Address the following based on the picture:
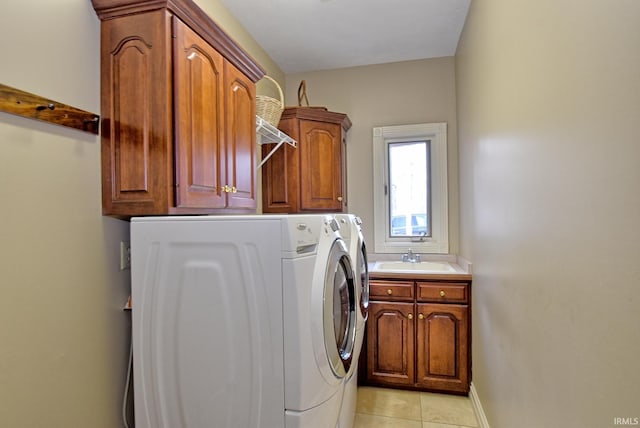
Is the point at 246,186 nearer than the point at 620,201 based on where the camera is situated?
No

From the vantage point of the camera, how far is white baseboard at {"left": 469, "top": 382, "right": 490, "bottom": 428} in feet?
6.50

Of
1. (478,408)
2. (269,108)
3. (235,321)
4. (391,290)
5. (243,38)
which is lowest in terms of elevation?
(478,408)

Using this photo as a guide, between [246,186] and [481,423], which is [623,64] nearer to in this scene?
[246,186]

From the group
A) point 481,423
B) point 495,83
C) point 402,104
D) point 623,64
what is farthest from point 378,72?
point 481,423

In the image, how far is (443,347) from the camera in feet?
8.00

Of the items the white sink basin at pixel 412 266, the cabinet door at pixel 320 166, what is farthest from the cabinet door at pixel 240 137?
the white sink basin at pixel 412 266

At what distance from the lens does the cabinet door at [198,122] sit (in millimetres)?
1340

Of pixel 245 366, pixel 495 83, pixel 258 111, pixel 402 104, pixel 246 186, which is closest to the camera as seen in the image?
pixel 245 366

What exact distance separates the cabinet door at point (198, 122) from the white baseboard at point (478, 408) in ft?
6.37

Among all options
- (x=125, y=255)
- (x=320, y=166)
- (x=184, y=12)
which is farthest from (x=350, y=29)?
(x=125, y=255)

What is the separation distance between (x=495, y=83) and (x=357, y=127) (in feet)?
5.42

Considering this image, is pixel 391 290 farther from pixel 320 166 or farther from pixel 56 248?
pixel 56 248

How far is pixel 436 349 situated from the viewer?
245 cm

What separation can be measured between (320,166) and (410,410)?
1914mm
